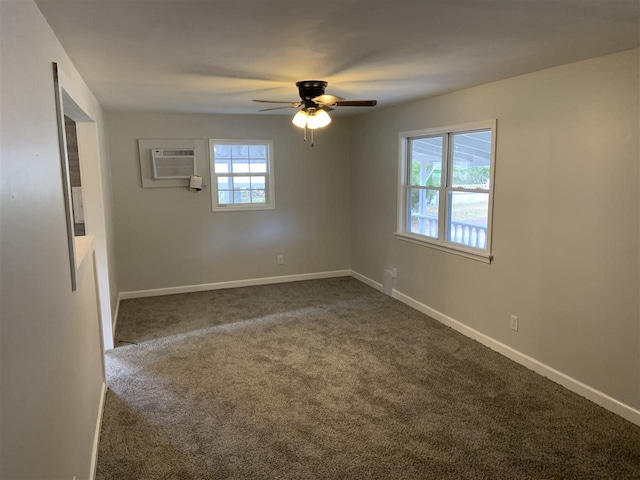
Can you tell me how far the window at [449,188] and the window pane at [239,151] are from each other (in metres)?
1.98

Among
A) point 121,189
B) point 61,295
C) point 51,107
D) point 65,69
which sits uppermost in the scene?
point 65,69

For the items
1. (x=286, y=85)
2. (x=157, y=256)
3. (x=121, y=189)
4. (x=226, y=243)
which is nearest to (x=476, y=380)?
(x=286, y=85)

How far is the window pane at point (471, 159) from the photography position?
3803 millimetres

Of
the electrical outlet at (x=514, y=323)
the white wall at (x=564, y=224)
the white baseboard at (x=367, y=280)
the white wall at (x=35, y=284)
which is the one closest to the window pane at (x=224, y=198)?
the white baseboard at (x=367, y=280)

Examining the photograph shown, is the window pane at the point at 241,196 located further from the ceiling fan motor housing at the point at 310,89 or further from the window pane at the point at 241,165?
the ceiling fan motor housing at the point at 310,89

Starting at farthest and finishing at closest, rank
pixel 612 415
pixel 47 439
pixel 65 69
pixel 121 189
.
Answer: pixel 121 189, pixel 612 415, pixel 65 69, pixel 47 439

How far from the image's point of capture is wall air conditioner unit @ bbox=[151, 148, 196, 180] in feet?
17.0

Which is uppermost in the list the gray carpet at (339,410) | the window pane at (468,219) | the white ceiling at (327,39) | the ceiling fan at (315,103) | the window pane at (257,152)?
the white ceiling at (327,39)

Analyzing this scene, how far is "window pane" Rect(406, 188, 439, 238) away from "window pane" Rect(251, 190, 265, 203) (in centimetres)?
194

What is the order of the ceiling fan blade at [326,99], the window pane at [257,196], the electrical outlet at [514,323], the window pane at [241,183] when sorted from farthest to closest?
1. the window pane at [257,196]
2. the window pane at [241,183]
3. the electrical outlet at [514,323]
4. the ceiling fan blade at [326,99]

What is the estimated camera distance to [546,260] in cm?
321

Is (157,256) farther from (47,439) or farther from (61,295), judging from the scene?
(47,439)

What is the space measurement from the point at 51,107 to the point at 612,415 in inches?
138

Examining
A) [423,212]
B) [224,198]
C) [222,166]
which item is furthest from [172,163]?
[423,212]
